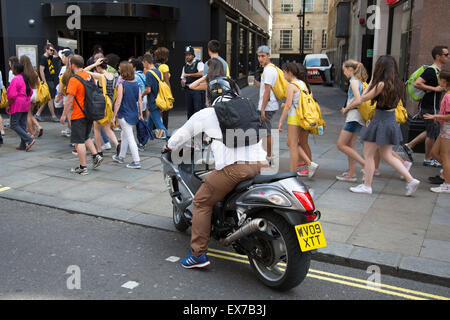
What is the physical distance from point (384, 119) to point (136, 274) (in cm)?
376

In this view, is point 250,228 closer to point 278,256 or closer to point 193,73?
point 278,256

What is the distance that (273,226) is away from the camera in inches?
146

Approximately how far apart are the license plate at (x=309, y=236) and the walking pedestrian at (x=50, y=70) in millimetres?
10548

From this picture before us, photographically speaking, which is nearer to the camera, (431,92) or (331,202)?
(331,202)

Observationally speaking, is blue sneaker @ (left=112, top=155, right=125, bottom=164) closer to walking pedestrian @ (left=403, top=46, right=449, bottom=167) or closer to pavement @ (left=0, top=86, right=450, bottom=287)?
pavement @ (left=0, top=86, right=450, bottom=287)

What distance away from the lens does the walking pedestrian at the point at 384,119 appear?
5902 mm

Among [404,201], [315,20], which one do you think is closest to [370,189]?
[404,201]

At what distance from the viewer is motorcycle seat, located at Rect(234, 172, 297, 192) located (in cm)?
375

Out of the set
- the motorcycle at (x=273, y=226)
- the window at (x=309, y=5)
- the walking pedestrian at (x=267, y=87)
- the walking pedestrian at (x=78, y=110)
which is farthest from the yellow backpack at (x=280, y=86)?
the window at (x=309, y=5)

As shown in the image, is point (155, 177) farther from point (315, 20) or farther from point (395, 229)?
point (315, 20)

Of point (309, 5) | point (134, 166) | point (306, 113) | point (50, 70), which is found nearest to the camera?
point (306, 113)

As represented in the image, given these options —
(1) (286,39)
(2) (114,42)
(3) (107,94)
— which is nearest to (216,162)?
(3) (107,94)

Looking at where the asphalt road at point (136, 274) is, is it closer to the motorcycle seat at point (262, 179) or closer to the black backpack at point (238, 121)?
the motorcycle seat at point (262, 179)
